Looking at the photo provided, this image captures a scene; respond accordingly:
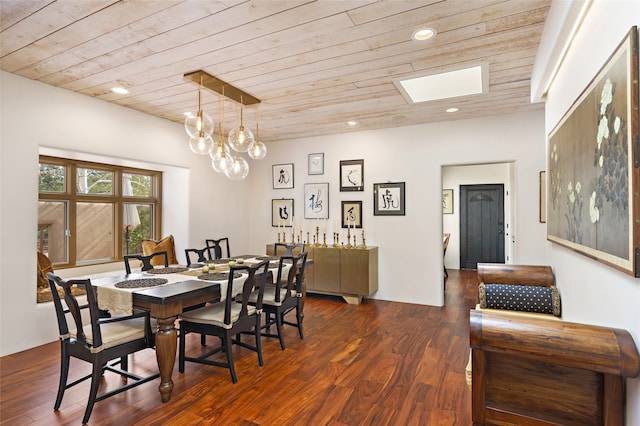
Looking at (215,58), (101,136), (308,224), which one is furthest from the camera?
(308,224)

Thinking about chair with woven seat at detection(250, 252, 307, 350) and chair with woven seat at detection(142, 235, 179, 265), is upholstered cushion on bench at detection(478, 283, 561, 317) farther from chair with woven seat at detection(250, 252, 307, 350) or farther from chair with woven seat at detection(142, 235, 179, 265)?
chair with woven seat at detection(142, 235, 179, 265)

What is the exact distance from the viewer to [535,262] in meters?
4.19

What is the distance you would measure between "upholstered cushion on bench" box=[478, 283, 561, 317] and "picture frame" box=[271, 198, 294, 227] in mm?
3597

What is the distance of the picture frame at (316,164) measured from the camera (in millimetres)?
5555

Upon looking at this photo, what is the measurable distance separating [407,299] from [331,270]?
119 centimetres

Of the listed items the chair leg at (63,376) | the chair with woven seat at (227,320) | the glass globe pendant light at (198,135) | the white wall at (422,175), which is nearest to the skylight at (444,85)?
the white wall at (422,175)

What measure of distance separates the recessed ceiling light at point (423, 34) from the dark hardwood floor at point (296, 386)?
101 inches

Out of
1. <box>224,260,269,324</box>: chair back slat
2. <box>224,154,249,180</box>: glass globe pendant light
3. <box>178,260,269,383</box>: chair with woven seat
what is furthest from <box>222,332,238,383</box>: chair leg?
<box>224,154,249,180</box>: glass globe pendant light

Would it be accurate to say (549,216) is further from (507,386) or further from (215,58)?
(215,58)

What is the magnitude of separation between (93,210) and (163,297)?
9.66 ft

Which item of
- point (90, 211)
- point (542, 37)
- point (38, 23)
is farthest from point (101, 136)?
point (542, 37)

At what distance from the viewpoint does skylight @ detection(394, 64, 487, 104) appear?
319 cm

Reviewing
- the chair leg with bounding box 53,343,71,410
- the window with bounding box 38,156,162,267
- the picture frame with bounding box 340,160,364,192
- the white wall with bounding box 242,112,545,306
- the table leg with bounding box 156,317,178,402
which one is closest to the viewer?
the chair leg with bounding box 53,343,71,410

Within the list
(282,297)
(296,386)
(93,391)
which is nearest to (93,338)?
(93,391)
